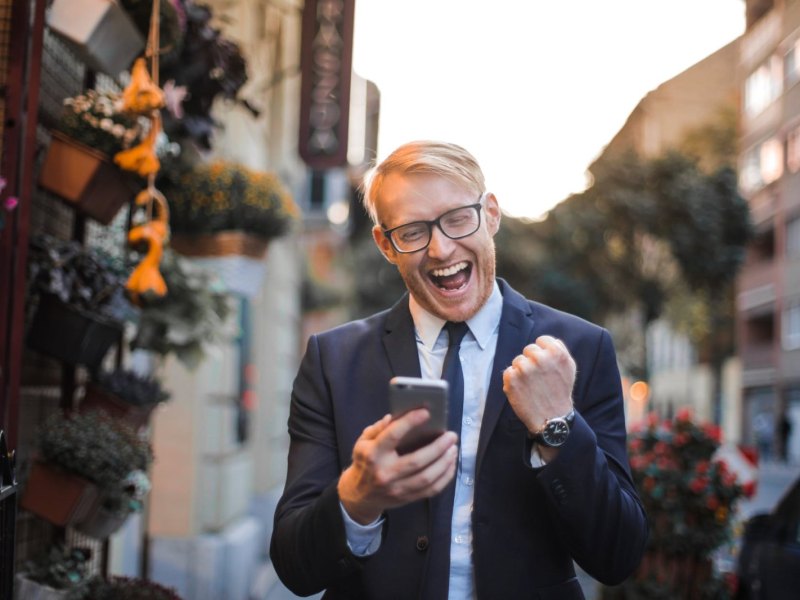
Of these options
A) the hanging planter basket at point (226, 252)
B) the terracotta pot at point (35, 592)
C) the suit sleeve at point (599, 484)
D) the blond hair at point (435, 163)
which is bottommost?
the terracotta pot at point (35, 592)

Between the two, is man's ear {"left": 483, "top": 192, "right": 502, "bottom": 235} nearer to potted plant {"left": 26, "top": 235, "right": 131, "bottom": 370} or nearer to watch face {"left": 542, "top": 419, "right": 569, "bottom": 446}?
watch face {"left": 542, "top": 419, "right": 569, "bottom": 446}

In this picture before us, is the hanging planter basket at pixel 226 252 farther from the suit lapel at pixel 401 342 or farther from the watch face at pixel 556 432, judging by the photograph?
the watch face at pixel 556 432

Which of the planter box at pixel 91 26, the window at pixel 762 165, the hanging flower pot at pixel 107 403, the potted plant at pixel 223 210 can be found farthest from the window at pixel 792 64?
the hanging flower pot at pixel 107 403

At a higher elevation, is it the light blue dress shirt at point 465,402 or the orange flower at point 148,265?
the orange flower at point 148,265

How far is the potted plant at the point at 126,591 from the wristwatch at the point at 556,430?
7.78ft

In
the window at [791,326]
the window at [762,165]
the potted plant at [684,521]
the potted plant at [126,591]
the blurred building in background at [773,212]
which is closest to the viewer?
the potted plant at [126,591]

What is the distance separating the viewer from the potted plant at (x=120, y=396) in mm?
4098

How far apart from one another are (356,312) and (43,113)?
83.9ft

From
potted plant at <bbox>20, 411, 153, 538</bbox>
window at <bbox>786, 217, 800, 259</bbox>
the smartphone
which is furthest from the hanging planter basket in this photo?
window at <bbox>786, 217, 800, 259</bbox>

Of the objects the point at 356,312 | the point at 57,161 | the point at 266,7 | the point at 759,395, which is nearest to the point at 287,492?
the point at 57,161

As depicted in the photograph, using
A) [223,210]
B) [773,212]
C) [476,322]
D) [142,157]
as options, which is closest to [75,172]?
[142,157]

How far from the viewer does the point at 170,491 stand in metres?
Result: 7.37

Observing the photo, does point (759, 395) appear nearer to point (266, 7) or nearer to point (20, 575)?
point (266, 7)

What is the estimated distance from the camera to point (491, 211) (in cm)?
235
